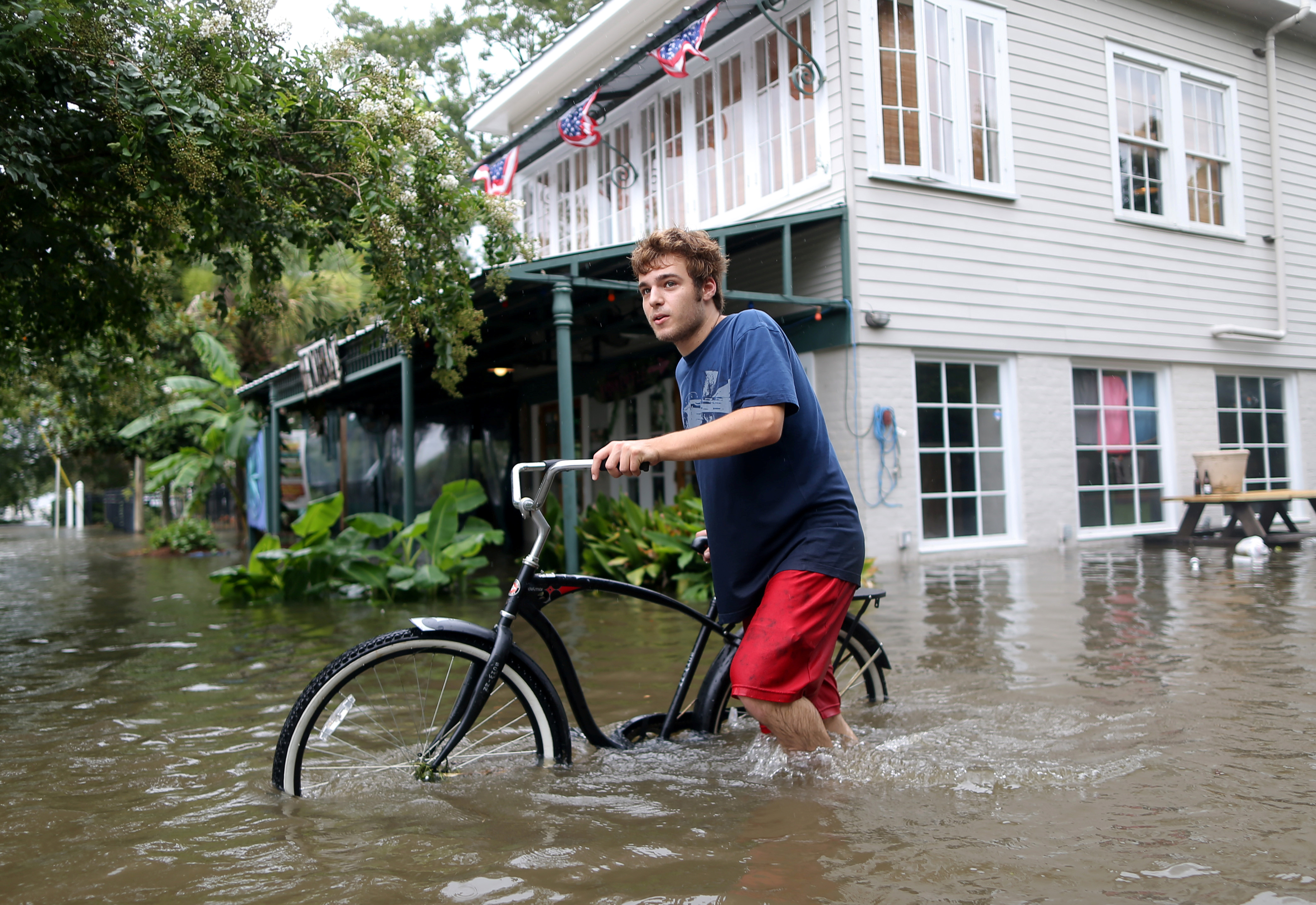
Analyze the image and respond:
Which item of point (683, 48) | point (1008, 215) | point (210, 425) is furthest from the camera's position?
point (210, 425)

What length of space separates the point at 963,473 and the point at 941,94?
4.06m

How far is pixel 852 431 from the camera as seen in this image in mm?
10047

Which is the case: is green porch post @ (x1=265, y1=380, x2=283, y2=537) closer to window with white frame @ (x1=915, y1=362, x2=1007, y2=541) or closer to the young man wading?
window with white frame @ (x1=915, y1=362, x2=1007, y2=541)

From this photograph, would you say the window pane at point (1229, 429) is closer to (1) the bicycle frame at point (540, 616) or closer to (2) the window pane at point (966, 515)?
(2) the window pane at point (966, 515)

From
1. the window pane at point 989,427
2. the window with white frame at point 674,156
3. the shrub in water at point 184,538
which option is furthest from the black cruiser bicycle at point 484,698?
the shrub in water at point 184,538

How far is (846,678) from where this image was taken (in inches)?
159

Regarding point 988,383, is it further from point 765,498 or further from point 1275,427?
point 765,498

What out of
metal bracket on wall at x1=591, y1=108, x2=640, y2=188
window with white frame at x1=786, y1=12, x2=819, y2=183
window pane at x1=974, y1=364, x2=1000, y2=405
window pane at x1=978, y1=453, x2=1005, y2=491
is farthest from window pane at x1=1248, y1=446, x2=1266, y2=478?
metal bracket on wall at x1=591, y1=108, x2=640, y2=188

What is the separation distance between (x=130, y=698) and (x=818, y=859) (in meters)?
3.87

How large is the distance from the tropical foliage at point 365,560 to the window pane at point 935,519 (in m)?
4.66

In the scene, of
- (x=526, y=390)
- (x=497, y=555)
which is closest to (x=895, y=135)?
(x=526, y=390)

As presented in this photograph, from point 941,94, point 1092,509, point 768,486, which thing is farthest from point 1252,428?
point 768,486

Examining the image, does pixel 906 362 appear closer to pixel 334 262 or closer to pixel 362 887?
pixel 362 887

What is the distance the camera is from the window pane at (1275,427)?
45.1ft
